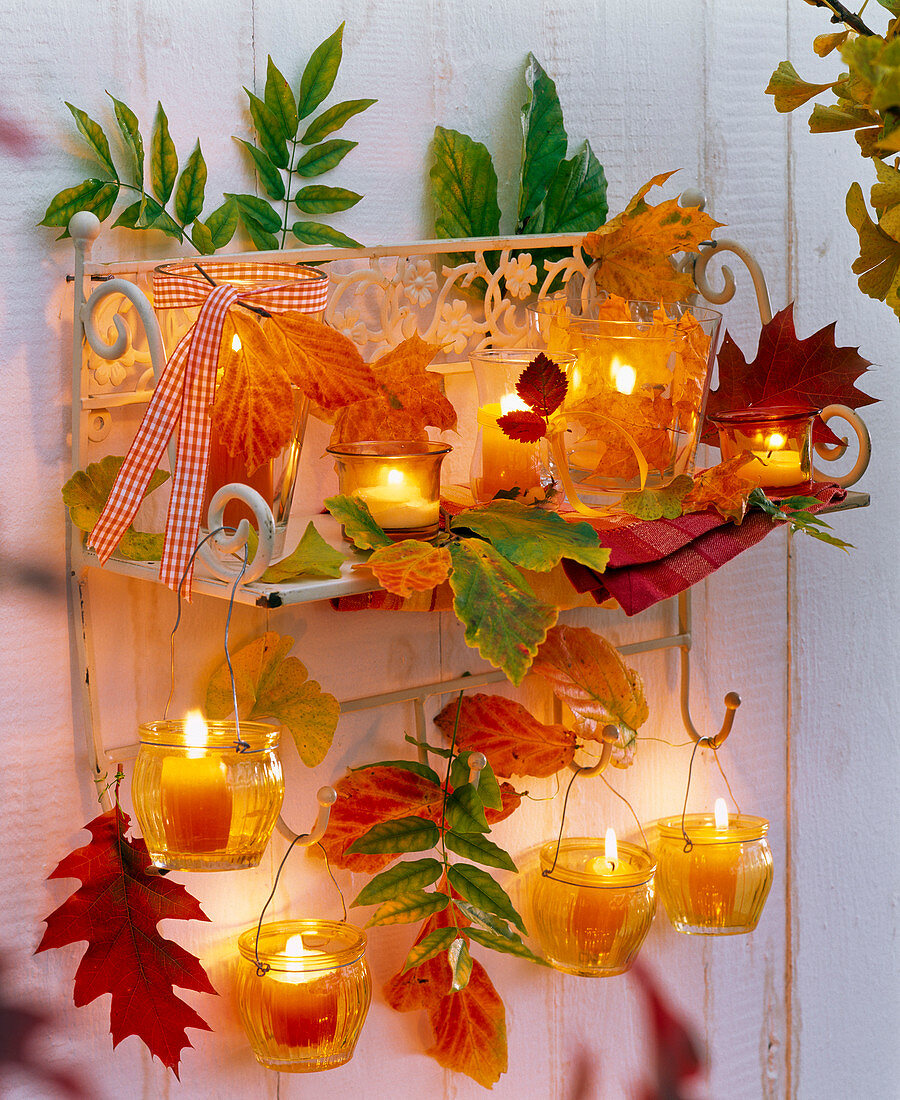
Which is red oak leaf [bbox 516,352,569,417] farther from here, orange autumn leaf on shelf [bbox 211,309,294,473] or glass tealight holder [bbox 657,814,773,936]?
glass tealight holder [bbox 657,814,773,936]

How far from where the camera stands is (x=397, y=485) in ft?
1.70

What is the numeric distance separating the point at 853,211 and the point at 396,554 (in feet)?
0.77

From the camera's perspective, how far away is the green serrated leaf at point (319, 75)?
1.98 ft

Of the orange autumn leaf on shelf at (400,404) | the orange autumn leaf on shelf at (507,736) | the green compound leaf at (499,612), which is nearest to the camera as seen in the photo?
the green compound leaf at (499,612)

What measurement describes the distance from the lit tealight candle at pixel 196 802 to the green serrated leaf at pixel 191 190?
0.26 metres

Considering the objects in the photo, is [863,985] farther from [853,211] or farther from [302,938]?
[853,211]

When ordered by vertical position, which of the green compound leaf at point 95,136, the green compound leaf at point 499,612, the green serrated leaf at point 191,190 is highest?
the green compound leaf at point 95,136

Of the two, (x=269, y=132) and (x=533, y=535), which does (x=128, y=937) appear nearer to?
(x=533, y=535)

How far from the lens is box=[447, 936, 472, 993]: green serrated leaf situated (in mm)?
605

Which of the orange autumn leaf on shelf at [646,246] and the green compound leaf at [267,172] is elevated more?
the green compound leaf at [267,172]

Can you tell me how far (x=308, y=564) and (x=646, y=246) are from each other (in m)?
0.30

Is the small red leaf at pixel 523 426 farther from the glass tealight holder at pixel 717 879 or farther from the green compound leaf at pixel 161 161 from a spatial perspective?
the glass tealight holder at pixel 717 879

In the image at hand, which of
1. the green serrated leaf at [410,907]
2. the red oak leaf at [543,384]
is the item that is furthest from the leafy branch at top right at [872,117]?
the green serrated leaf at [410,907]

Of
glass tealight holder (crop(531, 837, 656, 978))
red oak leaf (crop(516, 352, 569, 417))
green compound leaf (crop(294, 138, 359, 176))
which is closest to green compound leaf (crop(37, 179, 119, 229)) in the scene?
green compound leaf (crop(294, 138, 359, 176))
